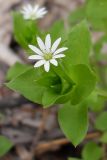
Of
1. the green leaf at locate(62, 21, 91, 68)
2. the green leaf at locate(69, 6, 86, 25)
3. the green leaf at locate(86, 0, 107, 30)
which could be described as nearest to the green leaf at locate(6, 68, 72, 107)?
the green leaf at locate(62, 21, 91, 68)

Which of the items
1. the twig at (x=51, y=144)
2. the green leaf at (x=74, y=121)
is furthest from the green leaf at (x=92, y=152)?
the green leaf at (x=74, y=121)

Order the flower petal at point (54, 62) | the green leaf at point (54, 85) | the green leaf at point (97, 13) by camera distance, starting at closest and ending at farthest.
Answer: the flower petal at point (54, 62), the green leaf at point (54, 85), the green leaf at point (97, 13)

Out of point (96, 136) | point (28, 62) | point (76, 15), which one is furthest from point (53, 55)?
point (28, 62)

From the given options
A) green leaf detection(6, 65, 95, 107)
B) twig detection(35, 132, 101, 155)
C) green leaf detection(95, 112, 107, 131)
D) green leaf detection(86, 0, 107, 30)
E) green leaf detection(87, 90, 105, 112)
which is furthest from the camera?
twig detection(35, 132, 101, 155)

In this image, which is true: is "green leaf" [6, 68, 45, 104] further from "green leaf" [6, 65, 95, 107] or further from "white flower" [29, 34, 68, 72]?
"white flower" [29, 34, 68, 72]

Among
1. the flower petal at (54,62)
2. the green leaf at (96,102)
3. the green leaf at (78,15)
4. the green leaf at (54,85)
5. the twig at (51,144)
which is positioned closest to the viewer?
the flower petal at (54,62)

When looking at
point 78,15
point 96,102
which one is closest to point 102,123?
point 96,102

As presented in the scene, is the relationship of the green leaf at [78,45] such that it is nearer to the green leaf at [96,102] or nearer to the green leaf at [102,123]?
the green leaf at [96,102]
